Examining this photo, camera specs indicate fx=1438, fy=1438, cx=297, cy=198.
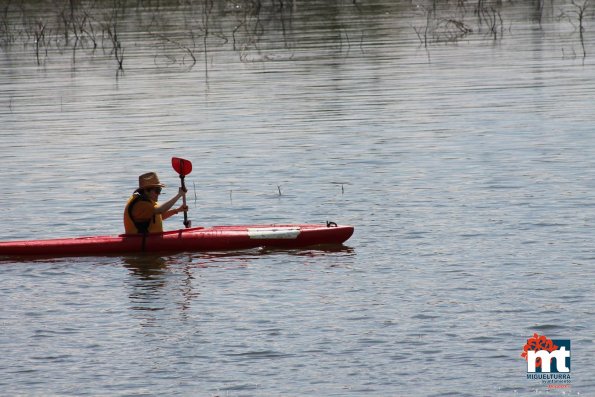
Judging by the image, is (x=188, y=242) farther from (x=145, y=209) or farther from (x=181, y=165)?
(x=181, y=165)

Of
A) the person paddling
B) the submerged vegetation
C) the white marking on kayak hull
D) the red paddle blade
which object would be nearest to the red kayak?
the white marking on kayak hull

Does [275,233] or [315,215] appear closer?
[275,233]

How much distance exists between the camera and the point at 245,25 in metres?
40.8

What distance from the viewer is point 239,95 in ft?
88.7

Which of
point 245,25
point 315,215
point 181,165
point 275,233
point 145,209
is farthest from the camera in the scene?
point 245,25

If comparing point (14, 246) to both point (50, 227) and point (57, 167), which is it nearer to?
point (50, 227)

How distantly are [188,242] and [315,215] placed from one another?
2.13 meters

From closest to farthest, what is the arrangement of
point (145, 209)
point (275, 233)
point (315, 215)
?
point (275, 233), point (145, 209), point (315, 215)

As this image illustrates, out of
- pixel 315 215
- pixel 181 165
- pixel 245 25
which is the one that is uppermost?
pixel 245 25

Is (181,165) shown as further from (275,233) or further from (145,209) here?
(275,233)

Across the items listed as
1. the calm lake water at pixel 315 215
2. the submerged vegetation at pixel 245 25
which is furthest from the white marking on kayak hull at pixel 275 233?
the submerged vegetation at pixel 245 25

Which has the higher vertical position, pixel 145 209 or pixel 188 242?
pixel 145 209

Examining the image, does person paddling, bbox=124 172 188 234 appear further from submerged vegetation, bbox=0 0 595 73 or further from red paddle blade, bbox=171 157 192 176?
submerged vegetation, bbox=0 0 595 73

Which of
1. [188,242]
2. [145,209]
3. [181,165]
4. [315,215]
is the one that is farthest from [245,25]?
[188,242]
